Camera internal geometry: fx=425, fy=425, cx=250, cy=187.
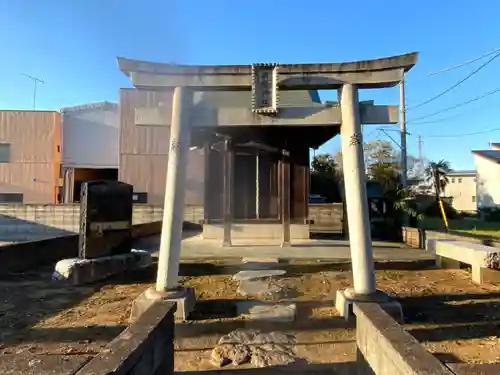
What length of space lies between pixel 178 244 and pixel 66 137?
958 inches

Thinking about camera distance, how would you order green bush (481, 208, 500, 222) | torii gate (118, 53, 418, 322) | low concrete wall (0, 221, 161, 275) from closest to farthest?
torii gate (118, 53, 418, 322) < low concrete wall (0, 221, 161, 275) < green bush (481, 208, 500, 222)

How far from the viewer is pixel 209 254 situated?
10.8m

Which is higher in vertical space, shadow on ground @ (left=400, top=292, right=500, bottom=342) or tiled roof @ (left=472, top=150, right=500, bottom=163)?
tiled roof @ (left=472, top=150, right=500, bottom=163)

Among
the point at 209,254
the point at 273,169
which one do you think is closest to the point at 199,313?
the point at 209,254

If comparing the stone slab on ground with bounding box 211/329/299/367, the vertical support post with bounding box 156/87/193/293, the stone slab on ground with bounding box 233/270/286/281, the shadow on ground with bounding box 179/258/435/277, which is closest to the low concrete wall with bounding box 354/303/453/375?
the stone slab on ground with bounding box 211/329/299/367

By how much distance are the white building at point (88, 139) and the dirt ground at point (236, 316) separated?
19.6 meters

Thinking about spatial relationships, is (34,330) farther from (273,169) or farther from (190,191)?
(190,191)

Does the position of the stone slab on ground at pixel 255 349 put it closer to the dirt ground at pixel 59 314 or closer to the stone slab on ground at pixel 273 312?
the stone slab on ground at pixel 273 312

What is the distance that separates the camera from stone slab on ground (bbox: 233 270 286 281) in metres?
8.01

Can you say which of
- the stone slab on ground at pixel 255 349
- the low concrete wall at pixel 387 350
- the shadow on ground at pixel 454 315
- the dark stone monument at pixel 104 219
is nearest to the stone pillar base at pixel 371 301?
the shadow on ground at pixel 454 315

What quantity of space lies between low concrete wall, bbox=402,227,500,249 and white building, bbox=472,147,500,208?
73.4 ft

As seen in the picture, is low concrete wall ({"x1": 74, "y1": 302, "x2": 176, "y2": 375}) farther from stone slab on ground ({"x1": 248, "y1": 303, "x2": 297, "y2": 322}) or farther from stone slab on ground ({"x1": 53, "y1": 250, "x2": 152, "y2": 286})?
stone slab on ground ({"x1": 53, "y1": 250, "x2": 152, "y2": 286})

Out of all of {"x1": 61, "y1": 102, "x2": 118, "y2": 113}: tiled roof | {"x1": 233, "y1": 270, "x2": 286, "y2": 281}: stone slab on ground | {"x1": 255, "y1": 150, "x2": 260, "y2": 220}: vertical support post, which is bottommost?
{"x1": 233, "y1": 270, "x2": 286, "y2": 281}: stone slab on ground

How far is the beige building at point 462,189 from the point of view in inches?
1727
